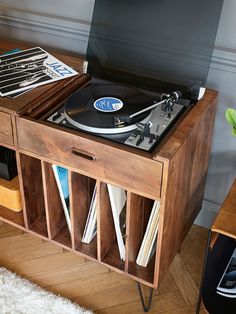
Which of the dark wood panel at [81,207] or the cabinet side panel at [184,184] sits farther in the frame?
the dark wood panel at [81,207]

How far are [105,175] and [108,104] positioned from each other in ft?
0.63

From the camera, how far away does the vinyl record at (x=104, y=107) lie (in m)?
1.17

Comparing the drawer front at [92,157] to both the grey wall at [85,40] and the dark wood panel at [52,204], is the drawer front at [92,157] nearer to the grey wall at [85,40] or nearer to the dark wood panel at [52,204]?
the dark wood panel at [52,204]

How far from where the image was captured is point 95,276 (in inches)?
60.4

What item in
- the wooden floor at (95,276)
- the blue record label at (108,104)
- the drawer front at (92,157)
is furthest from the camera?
the wooden floor at (95,276)

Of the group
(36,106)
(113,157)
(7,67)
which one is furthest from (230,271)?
(7,67)

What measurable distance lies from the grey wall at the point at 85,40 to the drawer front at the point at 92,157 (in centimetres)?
45

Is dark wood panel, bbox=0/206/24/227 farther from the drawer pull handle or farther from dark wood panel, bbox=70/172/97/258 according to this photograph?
the drawer pull handle

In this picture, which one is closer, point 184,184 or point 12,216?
point 184,184

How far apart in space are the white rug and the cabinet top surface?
1.64 feet

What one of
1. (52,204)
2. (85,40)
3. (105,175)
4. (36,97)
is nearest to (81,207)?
(52,204)

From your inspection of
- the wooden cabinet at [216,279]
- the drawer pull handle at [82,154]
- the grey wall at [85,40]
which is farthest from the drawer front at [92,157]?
the grey wall at [85,40]

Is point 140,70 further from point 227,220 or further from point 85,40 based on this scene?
point 227,220

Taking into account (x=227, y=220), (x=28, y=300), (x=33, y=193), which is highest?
(x=227, y=220)
